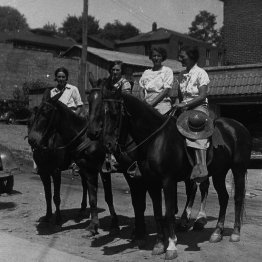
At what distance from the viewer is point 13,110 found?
1389 inches

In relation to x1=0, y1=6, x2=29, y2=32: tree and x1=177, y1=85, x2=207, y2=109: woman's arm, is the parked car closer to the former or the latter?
x1=177, y1=85, x2=207, y2=109: woman's arm

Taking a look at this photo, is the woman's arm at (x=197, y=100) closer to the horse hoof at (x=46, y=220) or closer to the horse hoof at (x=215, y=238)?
the horse hoof at (x=215, y=238)

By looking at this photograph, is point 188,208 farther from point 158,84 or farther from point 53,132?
point 53,132

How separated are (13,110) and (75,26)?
8325 cm

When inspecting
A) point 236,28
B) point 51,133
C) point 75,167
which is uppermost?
point 236,28

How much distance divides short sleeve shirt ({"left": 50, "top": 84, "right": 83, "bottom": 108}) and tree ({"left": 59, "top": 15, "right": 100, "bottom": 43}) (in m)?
104

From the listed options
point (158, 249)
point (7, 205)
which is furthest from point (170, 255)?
point (7, 205)

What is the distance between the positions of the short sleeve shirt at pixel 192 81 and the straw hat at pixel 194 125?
1.45ft

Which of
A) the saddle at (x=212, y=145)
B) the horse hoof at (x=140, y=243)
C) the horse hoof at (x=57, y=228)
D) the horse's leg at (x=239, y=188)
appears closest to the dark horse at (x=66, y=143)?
the horse hoof at (x=57, y=228)

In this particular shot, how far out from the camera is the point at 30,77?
4334cm

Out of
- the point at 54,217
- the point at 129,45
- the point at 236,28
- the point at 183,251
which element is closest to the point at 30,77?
the point at 236,28

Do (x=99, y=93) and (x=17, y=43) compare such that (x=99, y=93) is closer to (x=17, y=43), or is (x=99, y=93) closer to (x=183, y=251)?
(x=183, y=251)

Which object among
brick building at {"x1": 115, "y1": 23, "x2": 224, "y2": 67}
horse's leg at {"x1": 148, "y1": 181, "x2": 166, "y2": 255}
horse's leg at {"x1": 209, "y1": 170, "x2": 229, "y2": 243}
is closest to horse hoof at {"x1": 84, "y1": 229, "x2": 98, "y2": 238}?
horse's leg at {"x1": 148, "y1": 181, "x2": 166, "y2": 255}

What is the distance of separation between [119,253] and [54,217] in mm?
→ 2521
